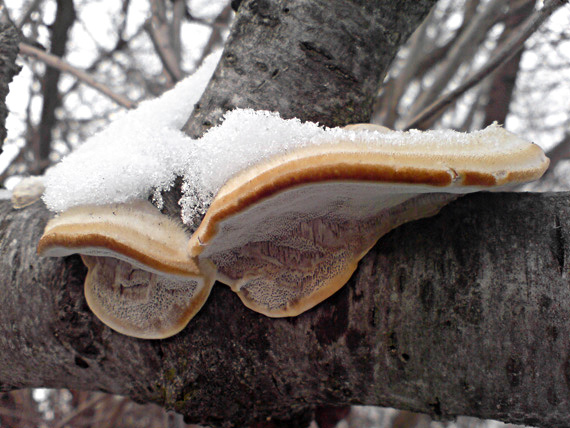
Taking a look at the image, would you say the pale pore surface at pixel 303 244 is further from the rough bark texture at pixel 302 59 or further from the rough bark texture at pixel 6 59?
the rough bark texture at pixel 6 59

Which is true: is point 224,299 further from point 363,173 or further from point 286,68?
point 286,68

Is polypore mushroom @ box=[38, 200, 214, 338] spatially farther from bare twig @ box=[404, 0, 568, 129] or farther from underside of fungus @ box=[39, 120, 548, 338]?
bare twig @ box=[404, 0, 568, 129]

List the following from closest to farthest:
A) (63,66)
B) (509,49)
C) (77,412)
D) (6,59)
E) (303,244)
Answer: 1. (303,244)
2. (6,59)
3. (509,49)
4. (63,66)
5. (77,412)

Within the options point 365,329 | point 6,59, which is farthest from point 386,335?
point 6,59

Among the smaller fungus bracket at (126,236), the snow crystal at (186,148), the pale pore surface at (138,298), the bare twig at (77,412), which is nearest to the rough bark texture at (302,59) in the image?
the snow crystal at (186,148)

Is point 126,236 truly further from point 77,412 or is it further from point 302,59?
point 77,412

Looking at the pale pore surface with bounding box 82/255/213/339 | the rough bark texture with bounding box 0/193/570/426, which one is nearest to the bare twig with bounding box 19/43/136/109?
the rough bark texture with bounding box 0/193/570/426

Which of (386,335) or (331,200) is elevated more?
(331,200)

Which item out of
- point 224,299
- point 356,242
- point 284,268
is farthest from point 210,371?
point 356,242
